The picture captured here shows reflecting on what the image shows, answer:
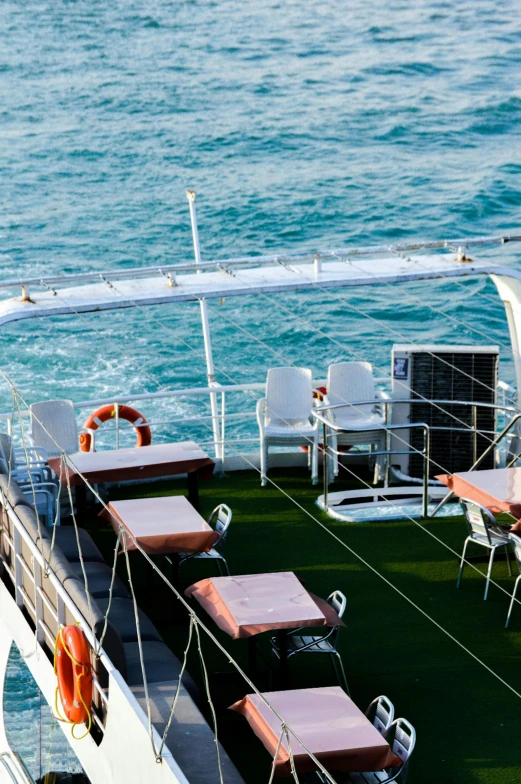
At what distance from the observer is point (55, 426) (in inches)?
393

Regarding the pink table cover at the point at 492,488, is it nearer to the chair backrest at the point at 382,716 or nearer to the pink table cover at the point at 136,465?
the pink table cover at the point at 136,465

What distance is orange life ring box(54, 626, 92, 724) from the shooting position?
5707 mm

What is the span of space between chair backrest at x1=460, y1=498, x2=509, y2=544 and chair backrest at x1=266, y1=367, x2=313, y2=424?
2570 millimetres

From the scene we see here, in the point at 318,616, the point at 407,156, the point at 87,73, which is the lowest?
the point at 318,616

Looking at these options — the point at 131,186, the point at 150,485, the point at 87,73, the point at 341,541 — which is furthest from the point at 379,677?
the point at 87,73

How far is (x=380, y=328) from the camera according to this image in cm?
2409

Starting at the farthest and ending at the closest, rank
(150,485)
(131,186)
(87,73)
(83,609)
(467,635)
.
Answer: (87,73) → (131,186) → (150,485) → (467,635) → (83,609)

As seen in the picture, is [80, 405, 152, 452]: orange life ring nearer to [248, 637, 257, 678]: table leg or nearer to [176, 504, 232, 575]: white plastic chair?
[176, 504, 232, 575]: white plastic chair

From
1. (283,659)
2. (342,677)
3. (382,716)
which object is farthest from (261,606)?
(382,716)

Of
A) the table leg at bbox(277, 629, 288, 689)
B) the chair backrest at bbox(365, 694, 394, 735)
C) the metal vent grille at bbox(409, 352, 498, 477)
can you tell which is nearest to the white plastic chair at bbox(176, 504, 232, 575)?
the table leg at bbox(277, 629, 288, 689)

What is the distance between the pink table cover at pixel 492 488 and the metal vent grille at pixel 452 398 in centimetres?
168

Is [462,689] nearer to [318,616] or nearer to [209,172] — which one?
[318,616]

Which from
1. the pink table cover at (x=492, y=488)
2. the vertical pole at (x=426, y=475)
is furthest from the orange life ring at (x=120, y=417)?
the pink table cover at (x=492, y=488)

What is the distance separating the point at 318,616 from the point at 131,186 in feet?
78.8
